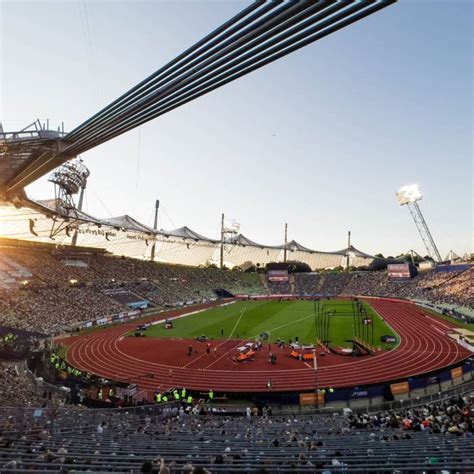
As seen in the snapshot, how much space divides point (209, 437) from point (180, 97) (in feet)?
34.2

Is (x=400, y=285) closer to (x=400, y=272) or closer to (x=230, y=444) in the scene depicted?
(x=400, y=272)

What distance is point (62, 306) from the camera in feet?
154

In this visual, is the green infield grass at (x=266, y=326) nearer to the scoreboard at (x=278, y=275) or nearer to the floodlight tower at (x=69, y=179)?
the floodlight tower at (x=69, y=179)

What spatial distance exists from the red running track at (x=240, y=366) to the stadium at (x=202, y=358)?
0.20m

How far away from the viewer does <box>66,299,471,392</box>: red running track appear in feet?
79.3

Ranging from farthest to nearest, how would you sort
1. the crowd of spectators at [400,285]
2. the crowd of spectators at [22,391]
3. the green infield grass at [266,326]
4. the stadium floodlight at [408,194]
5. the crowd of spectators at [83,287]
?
the stadium floodlight at [408,194]
the crowd of spectators at [400,285]
the crowd of spectators at [83,287]
the green infield grass at [266,326]
the crowd of spectators at [22,391]

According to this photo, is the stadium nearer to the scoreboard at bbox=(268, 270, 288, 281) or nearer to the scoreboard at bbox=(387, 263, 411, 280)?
the scoreboard at bbox=(387, 263, 411, 280)

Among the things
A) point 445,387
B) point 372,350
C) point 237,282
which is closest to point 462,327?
point 372,350

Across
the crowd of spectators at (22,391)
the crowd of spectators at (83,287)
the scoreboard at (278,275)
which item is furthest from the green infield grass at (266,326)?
the scoreboard at (278,275)

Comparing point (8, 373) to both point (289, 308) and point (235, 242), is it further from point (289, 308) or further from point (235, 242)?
point (235, 242)

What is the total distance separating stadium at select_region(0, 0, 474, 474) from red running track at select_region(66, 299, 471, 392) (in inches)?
7.8

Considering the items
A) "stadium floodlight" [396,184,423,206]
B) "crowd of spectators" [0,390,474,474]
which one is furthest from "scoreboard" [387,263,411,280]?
"crowd of spectators" [0,390,474,474]

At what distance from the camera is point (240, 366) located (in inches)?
1094

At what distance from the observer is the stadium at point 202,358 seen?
22.9 ft
